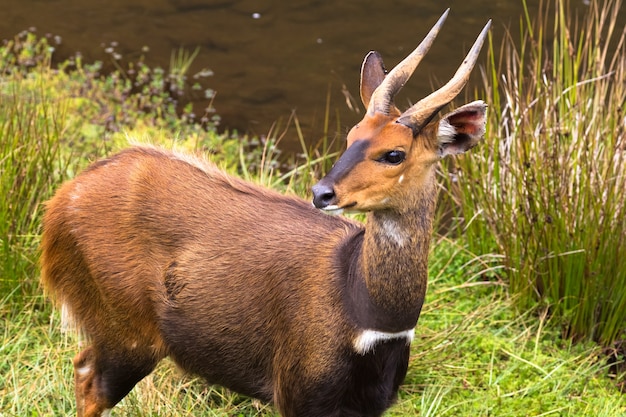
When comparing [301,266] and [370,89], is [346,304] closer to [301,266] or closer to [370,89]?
[301,266]

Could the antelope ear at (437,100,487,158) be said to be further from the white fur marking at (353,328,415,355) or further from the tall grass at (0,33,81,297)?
the tall grass at (0,33,81,297)

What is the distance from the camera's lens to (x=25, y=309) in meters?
5.20

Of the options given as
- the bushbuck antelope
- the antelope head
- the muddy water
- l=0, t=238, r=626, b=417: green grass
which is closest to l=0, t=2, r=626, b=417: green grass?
l=0, t=238, r=626, b=417: green grass

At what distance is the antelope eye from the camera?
3.43m

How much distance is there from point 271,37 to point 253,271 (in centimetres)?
601

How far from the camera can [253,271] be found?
4.02m

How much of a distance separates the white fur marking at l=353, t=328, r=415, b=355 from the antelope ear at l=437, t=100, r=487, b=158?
67 cm

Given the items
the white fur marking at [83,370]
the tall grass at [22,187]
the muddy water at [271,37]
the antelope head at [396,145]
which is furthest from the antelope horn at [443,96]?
the muddy water at [271,37]

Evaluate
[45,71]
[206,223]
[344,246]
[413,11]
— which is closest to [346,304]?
[344,246]

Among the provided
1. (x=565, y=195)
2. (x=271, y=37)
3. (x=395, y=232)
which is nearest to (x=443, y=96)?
(x=395, y=232)

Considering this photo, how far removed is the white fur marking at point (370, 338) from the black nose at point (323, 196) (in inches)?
23.6

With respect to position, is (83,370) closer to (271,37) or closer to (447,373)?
(447,373)

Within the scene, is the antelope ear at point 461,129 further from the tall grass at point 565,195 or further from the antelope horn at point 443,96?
the tall grass at point 565,195

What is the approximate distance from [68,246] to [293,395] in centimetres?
113
